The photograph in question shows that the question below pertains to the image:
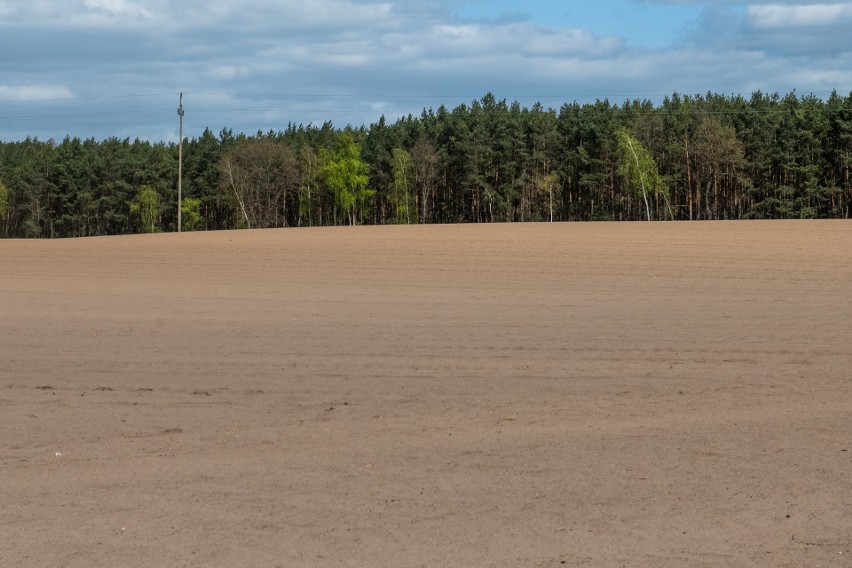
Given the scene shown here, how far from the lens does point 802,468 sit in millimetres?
8734

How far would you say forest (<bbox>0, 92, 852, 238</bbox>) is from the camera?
9506 centimetres

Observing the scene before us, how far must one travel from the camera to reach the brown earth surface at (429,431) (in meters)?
7.07

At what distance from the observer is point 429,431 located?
1035cm

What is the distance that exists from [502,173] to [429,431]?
323 ft

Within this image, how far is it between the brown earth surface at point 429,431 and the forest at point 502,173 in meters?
73.7

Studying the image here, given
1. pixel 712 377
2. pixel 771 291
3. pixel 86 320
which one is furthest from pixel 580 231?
pixel 712 377

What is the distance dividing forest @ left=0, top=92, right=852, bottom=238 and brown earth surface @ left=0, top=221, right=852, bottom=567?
73.7 meters

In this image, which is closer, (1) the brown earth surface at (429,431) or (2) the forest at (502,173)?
(1) the brown earth surface at (429,431)

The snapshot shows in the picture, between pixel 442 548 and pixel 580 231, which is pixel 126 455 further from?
pixel 580 231

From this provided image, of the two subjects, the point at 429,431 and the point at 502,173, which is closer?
the point at 429,431

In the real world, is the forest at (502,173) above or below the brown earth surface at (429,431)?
above

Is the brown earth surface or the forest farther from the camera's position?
the forest

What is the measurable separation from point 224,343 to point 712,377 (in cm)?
811

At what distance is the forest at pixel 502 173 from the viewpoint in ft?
312
